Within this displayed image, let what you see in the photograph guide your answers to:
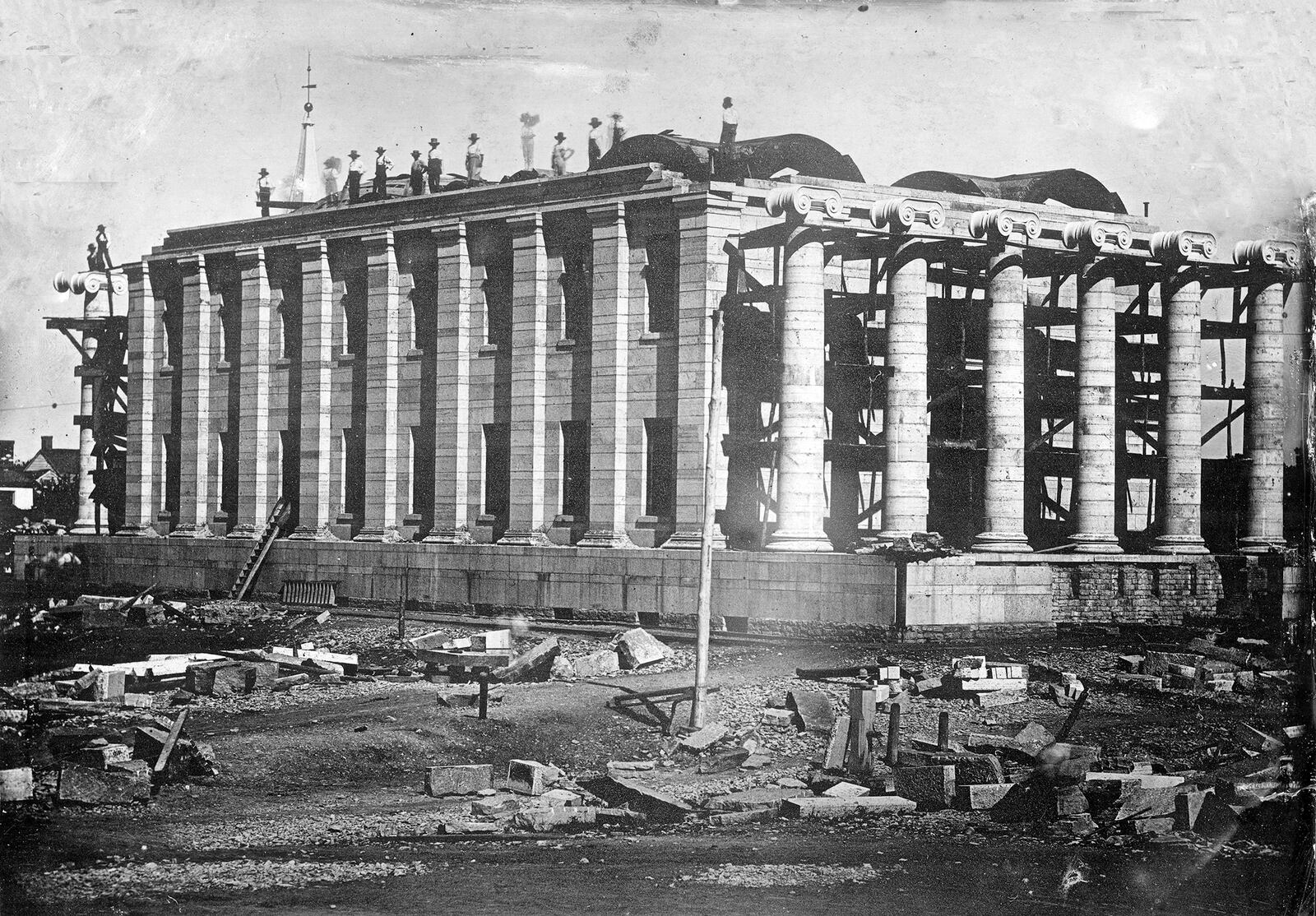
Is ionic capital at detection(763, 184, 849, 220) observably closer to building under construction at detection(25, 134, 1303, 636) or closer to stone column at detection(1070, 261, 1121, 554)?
building under construction at detection(25, 134, 1303, 636)

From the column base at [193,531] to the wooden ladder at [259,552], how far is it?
10.2 ft

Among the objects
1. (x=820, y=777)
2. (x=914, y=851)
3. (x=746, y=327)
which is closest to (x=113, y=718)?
(x=820, y=777)

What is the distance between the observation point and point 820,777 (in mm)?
18641

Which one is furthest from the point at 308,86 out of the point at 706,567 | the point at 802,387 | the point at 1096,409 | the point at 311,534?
the point at 311,534

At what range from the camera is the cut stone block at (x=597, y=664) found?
27156 millimetres

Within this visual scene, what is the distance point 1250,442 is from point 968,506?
27.3ft

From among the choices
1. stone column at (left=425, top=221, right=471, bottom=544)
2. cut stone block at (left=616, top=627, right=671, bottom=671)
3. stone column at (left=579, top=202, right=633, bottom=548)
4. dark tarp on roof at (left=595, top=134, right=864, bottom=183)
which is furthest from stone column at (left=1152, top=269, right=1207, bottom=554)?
stone column at (left=425, top=221, right=471, bottom=544)

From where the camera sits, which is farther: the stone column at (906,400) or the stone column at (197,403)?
the stone column at (197,403)

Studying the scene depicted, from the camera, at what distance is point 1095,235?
37.1 meters

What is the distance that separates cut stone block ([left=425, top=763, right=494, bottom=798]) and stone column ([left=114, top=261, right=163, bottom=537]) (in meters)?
37.8

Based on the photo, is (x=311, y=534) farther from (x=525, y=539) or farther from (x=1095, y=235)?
(x=1095, y=235)

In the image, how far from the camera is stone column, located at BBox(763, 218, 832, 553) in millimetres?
34406

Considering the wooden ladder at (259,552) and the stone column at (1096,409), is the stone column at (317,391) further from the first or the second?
the stone column at (1096,409)

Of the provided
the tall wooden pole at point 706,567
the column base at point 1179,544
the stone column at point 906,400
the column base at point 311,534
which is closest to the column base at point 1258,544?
the column base at point 1179,544
